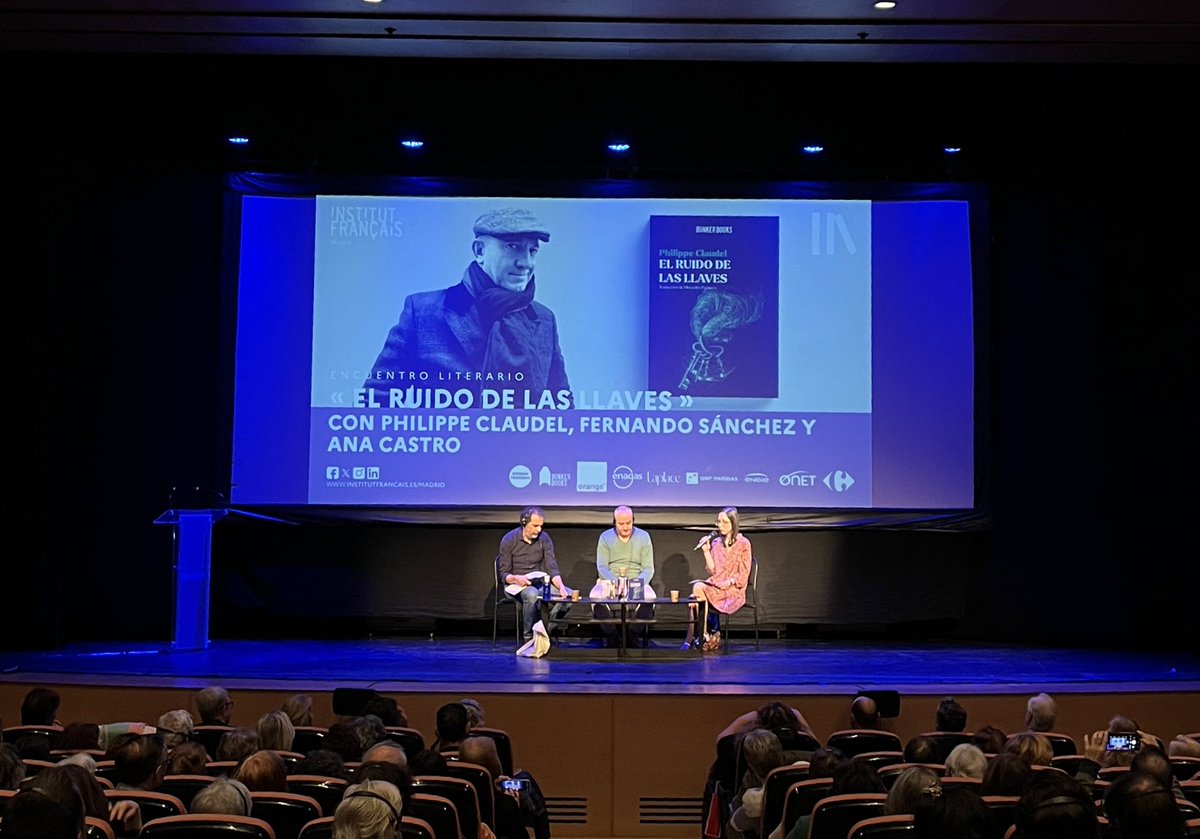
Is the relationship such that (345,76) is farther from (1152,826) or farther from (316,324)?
(1152,826)

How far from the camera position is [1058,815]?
2.31 metres

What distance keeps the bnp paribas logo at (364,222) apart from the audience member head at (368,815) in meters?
6.71

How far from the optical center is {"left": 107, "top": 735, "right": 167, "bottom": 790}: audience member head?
3482mm

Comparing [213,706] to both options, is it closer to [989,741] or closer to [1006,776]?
[989,741]

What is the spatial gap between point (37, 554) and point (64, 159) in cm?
252

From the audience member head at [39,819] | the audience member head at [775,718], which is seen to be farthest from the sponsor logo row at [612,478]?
the audience member head at [39,819]

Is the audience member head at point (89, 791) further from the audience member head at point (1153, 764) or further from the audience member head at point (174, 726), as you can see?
the audience member head at point (1153, 764)

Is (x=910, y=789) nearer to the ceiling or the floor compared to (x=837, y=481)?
nearer to the floor

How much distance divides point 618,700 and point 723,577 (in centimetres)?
283

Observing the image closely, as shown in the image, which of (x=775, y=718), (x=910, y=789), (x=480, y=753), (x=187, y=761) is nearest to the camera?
(x=910, y=789)

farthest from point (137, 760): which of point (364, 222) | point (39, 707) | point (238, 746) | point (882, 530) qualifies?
point (882, 530)

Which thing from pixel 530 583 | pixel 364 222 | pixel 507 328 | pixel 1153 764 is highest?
pixel 364 222

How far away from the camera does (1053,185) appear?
9344mm

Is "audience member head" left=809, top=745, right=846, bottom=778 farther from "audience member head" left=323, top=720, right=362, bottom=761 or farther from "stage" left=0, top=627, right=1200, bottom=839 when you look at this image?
"stage" left=0, top=627, right=1200, bottom=839
